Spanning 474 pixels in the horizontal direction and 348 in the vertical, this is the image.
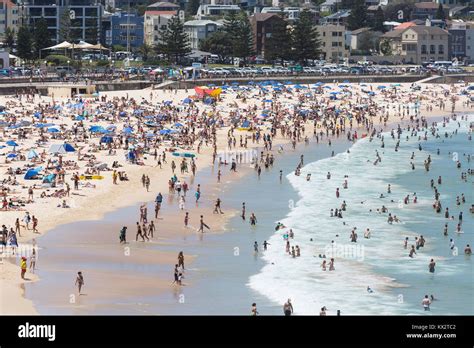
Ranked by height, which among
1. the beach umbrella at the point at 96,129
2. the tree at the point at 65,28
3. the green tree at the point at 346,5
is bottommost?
the beach umbrella at the point at 96,129

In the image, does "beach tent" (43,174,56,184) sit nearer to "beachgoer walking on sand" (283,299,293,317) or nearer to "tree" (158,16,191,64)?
"beachgoer walking on sand" (283,299,293,317)

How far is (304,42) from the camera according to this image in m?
128

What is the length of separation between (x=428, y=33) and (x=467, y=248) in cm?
11475

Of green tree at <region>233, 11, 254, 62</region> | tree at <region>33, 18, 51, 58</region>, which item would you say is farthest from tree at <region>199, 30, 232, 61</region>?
tree at <region>33, 18, 51, 58</region>

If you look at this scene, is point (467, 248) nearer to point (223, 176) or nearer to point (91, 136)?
point (223, 176)

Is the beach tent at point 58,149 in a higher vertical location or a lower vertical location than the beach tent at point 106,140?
lower

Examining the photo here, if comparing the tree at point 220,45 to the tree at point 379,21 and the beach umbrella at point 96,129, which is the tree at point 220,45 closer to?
the tree at point 379,21

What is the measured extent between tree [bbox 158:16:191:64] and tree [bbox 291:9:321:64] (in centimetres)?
1268

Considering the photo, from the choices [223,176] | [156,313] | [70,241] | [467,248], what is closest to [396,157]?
[223,176]

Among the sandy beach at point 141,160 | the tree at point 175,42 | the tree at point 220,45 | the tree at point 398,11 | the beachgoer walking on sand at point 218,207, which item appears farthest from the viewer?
the tree at point 398,11

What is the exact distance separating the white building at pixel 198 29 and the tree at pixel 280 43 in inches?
879

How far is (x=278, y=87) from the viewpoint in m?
108

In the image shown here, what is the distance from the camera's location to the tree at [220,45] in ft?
435

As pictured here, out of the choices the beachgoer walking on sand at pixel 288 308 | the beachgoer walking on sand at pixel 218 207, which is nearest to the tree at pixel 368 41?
the beachgoer walking on sand at pixel 218 207
